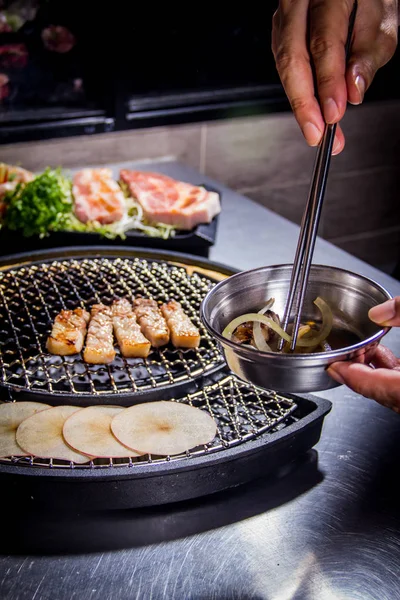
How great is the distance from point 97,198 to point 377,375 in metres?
2.30

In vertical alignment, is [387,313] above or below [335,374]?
above

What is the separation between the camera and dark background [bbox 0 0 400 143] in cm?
367

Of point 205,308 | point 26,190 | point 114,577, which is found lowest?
point 114,577

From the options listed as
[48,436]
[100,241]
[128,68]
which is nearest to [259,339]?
[48,436]

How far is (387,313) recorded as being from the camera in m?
1.58

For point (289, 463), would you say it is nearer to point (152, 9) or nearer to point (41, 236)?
point (41, 236)

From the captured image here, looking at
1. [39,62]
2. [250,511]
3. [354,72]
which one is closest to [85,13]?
[39,62]

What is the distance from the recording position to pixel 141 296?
284cm

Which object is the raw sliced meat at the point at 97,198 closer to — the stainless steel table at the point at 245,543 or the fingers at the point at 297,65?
the fingers at the point at 297,65

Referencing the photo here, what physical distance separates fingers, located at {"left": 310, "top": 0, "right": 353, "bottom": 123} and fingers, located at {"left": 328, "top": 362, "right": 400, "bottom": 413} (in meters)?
0.57

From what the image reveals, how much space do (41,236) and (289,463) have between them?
180 cm

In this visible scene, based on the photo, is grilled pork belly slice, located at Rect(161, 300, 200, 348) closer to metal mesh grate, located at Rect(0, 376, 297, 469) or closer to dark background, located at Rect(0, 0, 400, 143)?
metal mesh grate, located at Rect(0, 376, 297, 469)

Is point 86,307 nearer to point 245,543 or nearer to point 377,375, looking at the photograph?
point 245,543

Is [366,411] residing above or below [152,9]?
below
